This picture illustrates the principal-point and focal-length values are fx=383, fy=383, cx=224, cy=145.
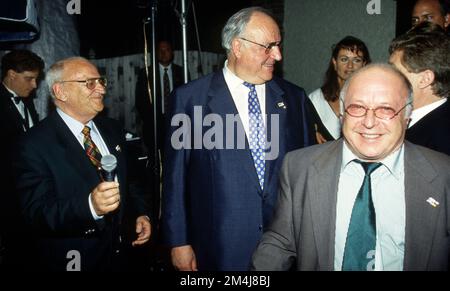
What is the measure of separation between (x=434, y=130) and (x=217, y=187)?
1287 millimetres

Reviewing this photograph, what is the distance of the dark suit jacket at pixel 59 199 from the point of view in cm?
211

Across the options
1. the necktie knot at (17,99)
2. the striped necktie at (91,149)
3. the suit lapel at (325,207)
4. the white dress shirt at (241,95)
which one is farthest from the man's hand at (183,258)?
the necktie knot at (17,99)

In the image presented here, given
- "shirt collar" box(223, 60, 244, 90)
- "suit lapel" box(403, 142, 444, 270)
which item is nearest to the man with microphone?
"shirt collar" box(223, 60, 244, 90)

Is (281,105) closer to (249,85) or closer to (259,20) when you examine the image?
(249,85)

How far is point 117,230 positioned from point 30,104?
2.86 m

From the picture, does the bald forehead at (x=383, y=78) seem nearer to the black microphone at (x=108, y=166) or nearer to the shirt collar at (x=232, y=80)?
the shirt collar at (x=232, y=80)

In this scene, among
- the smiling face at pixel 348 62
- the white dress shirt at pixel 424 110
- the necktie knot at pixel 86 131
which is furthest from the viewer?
the smiling face at pixel 348 62

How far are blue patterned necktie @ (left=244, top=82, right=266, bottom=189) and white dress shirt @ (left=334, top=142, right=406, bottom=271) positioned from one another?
0.69 m

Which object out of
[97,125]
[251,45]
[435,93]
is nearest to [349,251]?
[435,93]

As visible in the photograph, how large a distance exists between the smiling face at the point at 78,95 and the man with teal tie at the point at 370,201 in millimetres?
1411

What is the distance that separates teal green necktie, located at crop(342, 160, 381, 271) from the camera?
1.69m

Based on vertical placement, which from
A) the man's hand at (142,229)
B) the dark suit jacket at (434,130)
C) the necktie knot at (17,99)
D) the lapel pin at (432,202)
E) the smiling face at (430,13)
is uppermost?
the smiling face at (430,13)

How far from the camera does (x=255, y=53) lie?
2.52 metres

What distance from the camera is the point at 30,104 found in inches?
180
